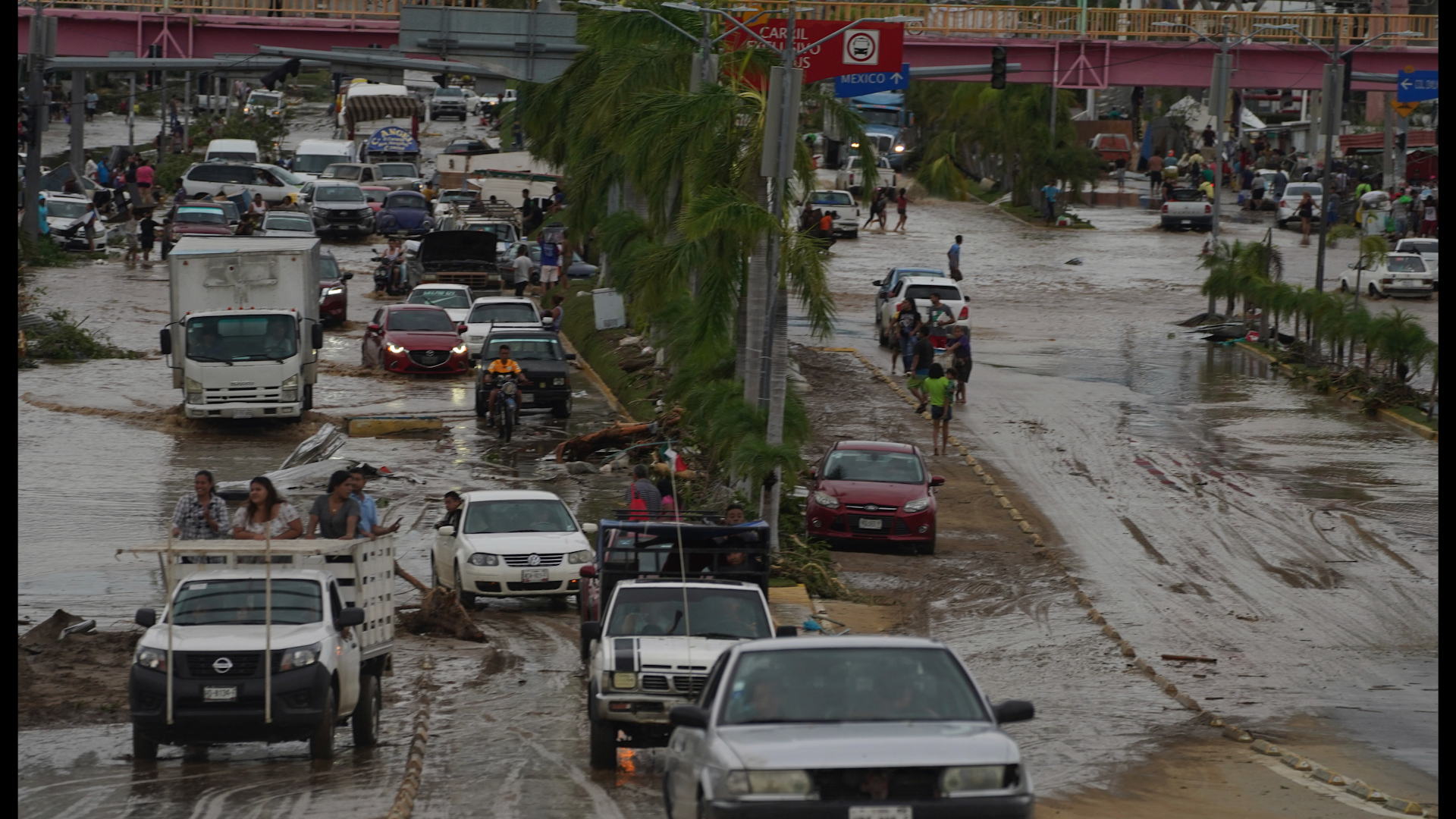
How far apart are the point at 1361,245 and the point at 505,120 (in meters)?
40.1

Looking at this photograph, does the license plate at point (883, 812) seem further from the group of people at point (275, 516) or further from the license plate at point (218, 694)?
the group of people at point (275, 516)

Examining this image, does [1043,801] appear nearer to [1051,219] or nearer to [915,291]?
[915,291]

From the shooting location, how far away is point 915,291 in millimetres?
44344

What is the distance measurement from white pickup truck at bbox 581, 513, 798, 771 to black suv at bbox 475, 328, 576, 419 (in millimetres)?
16646

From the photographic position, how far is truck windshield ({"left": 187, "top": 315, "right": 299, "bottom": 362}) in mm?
33219

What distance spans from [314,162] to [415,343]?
3393 centimetres

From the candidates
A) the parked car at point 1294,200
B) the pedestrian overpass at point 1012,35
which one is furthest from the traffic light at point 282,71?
the parked car at point 1294,200

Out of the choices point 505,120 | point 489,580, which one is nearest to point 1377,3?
point 505,120

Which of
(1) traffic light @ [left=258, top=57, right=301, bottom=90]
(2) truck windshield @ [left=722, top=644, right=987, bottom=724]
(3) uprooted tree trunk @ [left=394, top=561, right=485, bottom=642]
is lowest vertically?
(3) uprooted tree trunk @ [left=394, top=561, right=485, bottom=642]

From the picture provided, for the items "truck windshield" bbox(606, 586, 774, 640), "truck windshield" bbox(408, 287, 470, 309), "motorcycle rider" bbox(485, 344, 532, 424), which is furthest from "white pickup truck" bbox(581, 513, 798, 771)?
"truck windshield" bbox(408, 287, 470, 309)

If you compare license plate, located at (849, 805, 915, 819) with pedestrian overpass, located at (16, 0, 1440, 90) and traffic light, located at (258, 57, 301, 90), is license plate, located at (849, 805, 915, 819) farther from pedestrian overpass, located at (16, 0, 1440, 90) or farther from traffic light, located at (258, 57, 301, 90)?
pedestrian overpass, located at (16, 0, 1440, 90)

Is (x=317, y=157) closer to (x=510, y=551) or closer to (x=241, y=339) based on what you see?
(x=241, y=339)

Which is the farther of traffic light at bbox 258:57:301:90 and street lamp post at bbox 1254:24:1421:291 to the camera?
street lamp post at bbox 1254:24:1421:291

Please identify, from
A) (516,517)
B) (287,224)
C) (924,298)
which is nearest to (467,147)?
(287,224)
